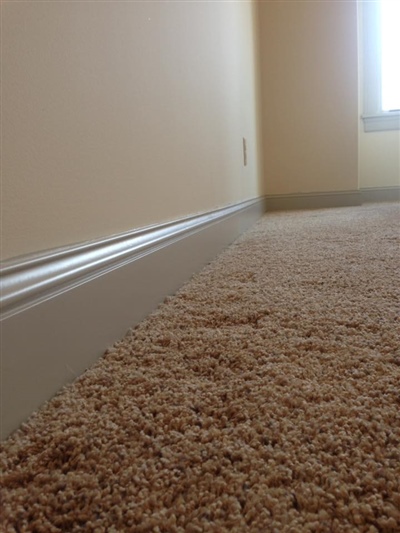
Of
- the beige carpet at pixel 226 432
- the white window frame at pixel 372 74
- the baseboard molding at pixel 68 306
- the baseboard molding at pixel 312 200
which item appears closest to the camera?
the beige carpet at pixel 226 432

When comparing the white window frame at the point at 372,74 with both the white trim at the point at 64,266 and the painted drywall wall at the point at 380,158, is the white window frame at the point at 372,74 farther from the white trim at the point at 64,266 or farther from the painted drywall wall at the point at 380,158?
the white trim at the point at 64,266

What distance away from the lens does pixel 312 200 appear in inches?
120

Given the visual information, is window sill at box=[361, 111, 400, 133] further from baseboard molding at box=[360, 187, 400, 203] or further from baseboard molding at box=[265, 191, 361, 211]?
baseboard molding at box=[265, 191, 361, 211]

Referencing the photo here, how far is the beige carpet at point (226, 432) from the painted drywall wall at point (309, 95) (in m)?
2.50

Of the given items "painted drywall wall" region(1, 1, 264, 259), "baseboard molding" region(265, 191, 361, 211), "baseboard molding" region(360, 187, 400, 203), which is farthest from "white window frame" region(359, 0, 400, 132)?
"painted drywall wall" region(1, 1, 264, 259)

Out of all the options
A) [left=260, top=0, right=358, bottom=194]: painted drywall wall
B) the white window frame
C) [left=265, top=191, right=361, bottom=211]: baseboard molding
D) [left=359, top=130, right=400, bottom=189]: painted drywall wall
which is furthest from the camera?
[left=359, top=130, right=400, bottom=189]: painted drywall wall

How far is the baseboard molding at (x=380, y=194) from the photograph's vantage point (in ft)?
11.2

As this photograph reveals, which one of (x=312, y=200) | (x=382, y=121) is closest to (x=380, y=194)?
(x=382, y=121)

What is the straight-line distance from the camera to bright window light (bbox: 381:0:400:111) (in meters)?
3.26

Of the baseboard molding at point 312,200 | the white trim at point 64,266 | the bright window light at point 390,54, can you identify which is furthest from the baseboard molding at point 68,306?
the bright window light at point 390,54

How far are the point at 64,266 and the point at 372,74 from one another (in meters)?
3.51

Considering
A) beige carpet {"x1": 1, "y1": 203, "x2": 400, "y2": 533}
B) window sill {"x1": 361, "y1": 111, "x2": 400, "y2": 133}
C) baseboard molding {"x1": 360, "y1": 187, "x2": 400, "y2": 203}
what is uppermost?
window sill {"x1": 361, "y1": 111, "x2": 400, "y2": 133}

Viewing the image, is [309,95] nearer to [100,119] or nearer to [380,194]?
[380,194]

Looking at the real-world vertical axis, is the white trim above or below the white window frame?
below
